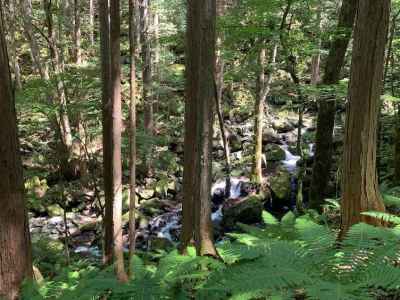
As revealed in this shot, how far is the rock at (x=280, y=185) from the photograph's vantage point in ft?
48.8

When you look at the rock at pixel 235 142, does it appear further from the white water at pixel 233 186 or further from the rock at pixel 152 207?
the rock at pixel 152 207

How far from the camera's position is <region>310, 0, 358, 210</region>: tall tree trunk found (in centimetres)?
791

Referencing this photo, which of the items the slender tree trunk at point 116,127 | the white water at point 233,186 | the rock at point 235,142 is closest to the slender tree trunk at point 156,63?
the rock at point 235,142

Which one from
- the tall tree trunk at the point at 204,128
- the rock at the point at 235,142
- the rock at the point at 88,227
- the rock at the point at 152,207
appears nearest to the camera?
the tall tree trunk at the point at 204,128

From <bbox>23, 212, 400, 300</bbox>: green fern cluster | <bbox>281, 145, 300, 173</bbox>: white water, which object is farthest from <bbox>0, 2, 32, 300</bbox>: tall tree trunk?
<bbox>281, 145, 300, 173</bbox>: white water

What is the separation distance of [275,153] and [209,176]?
13.6m

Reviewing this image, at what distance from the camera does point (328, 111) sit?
26.9ft

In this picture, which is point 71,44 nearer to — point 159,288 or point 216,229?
point 216,229

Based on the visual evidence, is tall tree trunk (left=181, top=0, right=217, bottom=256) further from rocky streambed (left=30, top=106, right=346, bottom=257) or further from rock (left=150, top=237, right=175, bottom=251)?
rock (left=150, top=237, right=175, bottom=251)

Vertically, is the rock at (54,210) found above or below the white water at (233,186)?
below

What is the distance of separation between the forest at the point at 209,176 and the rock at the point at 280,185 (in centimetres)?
6

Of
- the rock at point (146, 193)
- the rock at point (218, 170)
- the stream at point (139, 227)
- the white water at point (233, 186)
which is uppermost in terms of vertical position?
the rock at point (218, 170)

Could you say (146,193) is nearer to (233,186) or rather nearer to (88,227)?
(88,227)

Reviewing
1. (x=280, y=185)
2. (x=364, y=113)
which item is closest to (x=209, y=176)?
(x=364, y=113)
